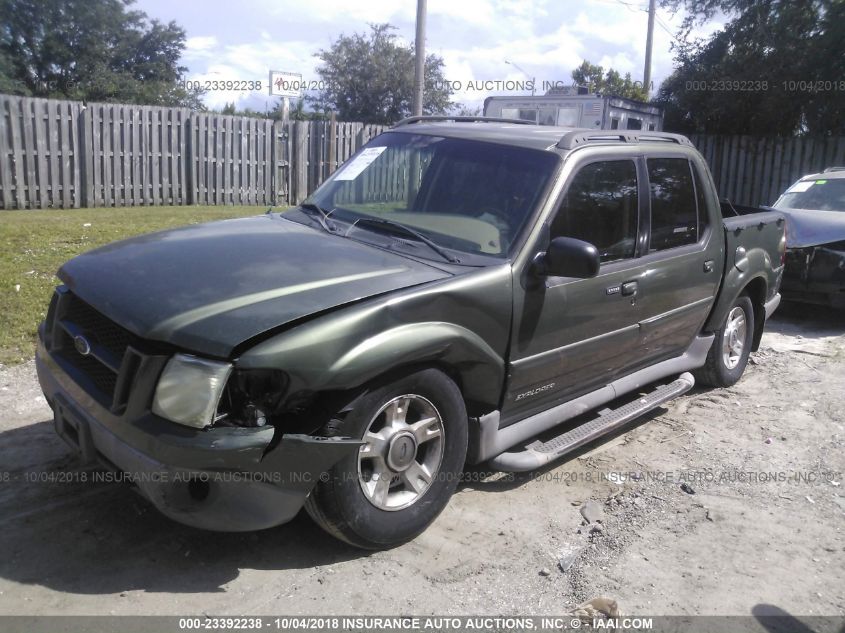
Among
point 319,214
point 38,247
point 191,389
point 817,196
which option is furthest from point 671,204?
point 38,247

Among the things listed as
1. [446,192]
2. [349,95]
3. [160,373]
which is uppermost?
[349,95]

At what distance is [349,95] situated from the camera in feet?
102

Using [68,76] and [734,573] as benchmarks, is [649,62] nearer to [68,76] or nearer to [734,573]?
[68,76]

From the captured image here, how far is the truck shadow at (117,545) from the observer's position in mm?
3334

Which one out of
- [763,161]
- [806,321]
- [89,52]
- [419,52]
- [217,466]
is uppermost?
[89,52]

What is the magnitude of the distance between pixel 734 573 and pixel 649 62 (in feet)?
94.5

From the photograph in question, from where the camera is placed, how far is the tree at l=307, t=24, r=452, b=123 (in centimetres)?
3058

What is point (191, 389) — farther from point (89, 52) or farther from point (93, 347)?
point (89, 52)

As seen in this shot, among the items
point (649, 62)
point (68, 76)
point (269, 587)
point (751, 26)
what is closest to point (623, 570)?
point (269, 587)

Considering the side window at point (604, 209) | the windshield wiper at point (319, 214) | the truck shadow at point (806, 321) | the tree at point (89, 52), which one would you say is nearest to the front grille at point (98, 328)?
the windshield wiper at point (319, 214)

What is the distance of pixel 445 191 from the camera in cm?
448

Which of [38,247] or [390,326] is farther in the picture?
[38,247]

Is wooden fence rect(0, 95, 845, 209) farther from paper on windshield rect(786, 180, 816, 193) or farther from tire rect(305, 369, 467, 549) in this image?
tire rect(305, 369, 467, 549)

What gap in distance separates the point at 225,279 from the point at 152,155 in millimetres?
11642
